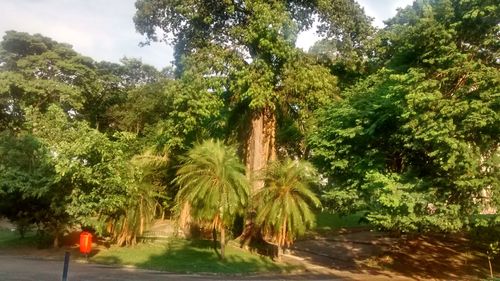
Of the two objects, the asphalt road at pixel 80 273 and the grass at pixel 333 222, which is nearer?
the asphalt road at pixel 80 273

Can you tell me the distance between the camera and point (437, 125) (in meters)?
16.7

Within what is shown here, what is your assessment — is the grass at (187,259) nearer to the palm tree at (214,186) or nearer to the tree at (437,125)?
the palm tree at (214,186)

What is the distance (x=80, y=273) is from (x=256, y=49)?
13459 mm

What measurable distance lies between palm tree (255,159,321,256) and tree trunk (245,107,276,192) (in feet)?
11.6

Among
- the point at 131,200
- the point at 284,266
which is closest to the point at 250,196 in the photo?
the point at 284,266

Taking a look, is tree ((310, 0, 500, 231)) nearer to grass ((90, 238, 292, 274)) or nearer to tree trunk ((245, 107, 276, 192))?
grass ((90, 238, 292, 274))

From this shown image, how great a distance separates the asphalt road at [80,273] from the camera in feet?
54.4

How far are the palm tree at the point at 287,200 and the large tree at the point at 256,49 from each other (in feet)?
8.02


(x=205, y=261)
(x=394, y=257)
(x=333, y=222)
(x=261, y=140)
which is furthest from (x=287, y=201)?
(x=333, y=222)

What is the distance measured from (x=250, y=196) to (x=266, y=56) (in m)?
7.00

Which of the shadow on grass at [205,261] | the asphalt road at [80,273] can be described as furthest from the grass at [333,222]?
the asphalt road at [80,273]

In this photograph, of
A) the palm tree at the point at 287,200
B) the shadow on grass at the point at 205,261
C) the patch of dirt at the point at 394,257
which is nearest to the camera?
the shadow on grass at the point at 205,261

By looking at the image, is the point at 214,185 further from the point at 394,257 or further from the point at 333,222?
the point at 333,222

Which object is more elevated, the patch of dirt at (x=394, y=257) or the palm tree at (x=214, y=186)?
the palm tree at (x=214, y=186)
